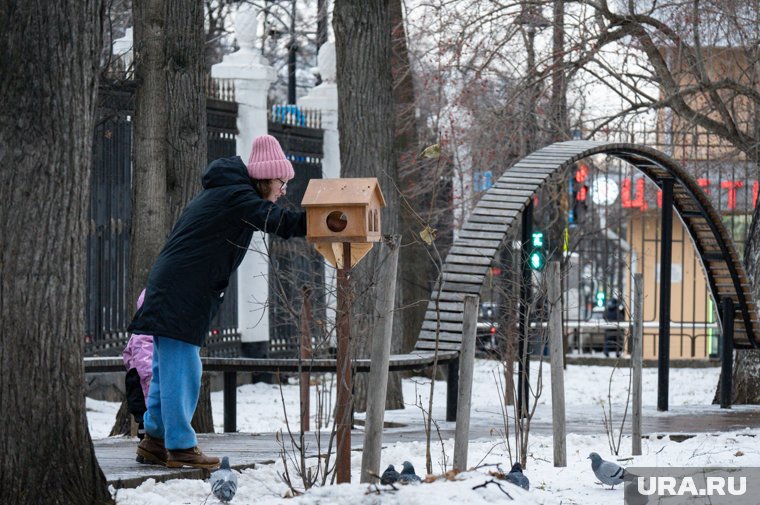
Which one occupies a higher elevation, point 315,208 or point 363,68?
point 363,68

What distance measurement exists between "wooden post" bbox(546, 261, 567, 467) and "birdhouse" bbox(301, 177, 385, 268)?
5.77ft

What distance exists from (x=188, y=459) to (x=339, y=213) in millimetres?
1559

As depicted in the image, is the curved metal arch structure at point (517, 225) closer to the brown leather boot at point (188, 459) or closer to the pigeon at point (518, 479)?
the pigeon at point (518, 479)

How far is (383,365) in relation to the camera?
606cm

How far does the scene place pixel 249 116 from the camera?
16.8m

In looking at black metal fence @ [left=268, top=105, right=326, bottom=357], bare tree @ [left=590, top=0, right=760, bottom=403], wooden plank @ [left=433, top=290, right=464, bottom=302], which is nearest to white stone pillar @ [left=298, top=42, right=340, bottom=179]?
black metal fence @ [left=268, top=105, right=326, bottom=357]

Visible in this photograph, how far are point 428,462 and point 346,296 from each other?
1.06 meters

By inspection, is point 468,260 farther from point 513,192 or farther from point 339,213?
point 339,213

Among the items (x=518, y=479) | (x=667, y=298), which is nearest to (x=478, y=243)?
(x=667, y=298)

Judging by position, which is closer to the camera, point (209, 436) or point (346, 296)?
point (346, 296)

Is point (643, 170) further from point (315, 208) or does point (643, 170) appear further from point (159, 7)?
point (315, 208)

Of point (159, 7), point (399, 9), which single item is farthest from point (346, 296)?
point (399, 9)

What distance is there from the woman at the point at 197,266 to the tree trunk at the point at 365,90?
5.39 metres

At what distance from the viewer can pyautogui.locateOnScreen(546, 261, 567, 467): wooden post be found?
297 inches
